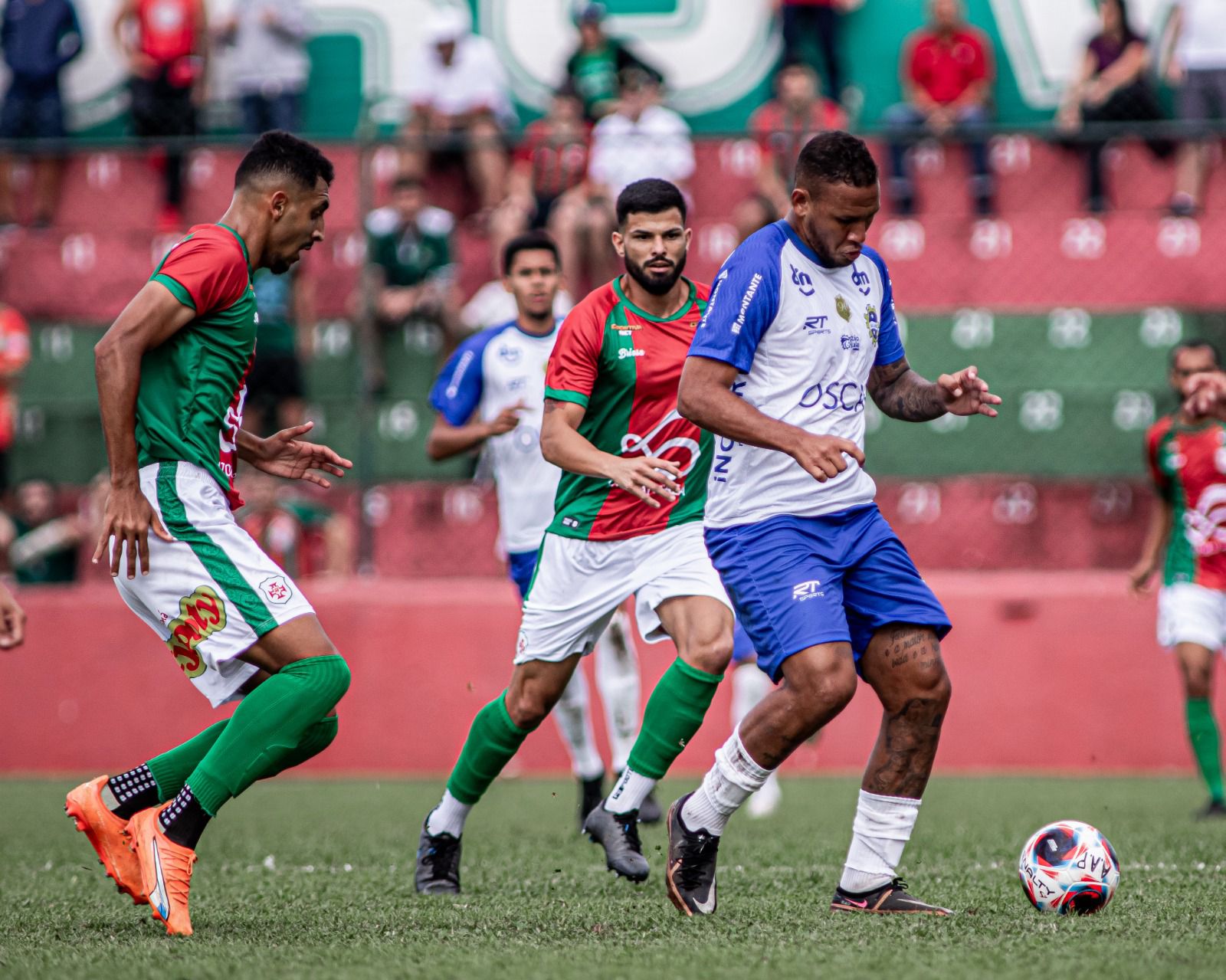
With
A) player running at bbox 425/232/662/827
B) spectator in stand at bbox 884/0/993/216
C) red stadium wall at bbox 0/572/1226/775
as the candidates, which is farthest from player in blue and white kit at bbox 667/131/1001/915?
spectator in stand at bbox 884/0/993/216

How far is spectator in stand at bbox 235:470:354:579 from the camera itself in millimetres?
10891

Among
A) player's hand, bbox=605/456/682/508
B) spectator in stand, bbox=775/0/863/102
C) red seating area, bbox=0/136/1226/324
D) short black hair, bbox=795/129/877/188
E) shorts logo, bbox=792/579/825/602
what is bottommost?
shorts logo, bbox=792/579/825/602

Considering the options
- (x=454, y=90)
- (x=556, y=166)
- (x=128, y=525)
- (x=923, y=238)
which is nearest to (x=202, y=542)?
(x=128, y=525)

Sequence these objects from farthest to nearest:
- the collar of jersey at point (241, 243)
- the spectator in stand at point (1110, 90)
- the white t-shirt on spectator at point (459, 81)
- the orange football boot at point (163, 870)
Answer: the white t-shirt on spectator at point (459, 81) < the spectator in stand at point (1110, 90) < the collar of jersey at point (241, 243) < the orange football boot at point (163, 870)

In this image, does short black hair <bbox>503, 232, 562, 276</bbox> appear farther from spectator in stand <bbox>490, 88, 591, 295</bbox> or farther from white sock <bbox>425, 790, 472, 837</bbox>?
spectator in stand <bbox>490, 88, 591, 295</bbox>

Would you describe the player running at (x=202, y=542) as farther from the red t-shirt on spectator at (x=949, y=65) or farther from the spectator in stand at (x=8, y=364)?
the red t-shirt on spectator at (x=949, y=65)

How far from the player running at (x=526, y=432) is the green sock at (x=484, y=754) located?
182 cm

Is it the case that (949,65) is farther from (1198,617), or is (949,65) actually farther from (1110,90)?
(1198,617)


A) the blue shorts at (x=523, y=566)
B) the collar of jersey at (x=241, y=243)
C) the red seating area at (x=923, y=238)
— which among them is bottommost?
the blue shorts at (x=523, y=566)

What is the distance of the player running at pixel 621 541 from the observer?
18.2ft

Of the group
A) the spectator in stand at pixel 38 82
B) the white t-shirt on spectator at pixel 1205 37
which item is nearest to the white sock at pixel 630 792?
the white t-shirt on spectator at pixel 1205 37

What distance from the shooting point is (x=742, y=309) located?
481cm

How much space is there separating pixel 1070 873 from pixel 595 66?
9989mm

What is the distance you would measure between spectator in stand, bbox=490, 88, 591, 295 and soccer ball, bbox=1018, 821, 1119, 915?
7.38m
